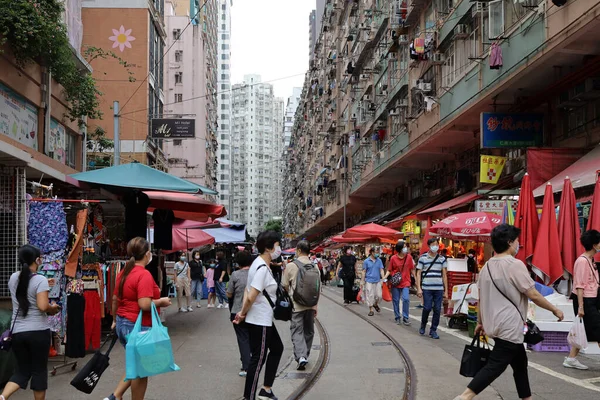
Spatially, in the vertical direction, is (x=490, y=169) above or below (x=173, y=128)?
below

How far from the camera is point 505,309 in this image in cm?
512

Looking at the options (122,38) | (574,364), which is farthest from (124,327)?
(122,38)

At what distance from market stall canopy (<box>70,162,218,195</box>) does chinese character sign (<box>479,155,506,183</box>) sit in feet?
30.5

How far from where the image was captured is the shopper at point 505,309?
506 centimetres

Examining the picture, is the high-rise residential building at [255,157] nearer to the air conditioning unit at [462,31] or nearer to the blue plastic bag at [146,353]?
the air conditioning unit at [462,31]

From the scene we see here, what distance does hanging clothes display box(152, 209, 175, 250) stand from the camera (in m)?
13.6

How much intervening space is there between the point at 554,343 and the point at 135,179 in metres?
7.00

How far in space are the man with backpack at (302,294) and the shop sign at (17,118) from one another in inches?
268

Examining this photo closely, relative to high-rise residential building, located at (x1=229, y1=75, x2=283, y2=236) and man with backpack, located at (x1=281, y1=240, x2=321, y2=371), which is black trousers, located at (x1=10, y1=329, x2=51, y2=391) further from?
high-rise residential building, located at (x1=229, y1=75, x2=283, y2=236)

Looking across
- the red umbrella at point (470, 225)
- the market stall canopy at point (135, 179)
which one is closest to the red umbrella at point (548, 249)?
the red umbrella at point (470, 225)

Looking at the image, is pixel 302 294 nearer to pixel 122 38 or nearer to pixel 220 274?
pixel 220 274

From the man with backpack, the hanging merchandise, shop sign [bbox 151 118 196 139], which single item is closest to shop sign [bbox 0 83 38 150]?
the man with backpack

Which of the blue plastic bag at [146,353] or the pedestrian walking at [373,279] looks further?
the pedestrian walking at [373,279]

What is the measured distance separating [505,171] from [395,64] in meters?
11.6
